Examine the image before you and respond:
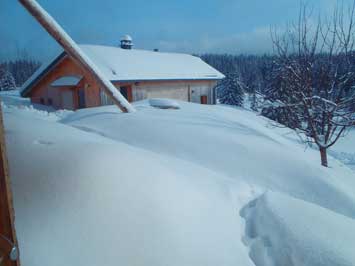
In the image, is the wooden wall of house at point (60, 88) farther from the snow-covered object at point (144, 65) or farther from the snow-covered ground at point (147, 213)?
the snow-covered ground at point (147, 213)

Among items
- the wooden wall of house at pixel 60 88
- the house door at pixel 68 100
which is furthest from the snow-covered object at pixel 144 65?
the house door at pixel 68 100

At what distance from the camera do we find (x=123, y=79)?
14258 mm

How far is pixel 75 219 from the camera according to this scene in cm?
151

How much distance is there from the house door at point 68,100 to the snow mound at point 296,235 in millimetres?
14960

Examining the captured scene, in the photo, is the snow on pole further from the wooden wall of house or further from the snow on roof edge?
the snow on roof edge

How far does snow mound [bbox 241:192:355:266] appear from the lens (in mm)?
1581

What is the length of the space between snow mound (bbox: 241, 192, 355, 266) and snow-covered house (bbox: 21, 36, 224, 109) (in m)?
12.5

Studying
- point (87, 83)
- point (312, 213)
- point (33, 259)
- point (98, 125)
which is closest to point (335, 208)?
point (312, 213)

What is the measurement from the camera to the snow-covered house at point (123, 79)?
1439 centimetres

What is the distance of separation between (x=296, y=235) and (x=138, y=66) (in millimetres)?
16347

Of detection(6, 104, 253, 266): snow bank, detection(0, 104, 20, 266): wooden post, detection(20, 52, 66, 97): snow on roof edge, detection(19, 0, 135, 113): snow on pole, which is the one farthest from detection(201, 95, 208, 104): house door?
detection(0, 104, 20, 266): wooden post

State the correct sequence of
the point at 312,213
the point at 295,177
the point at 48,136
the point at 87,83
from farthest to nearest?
the point at 87,83 < the point at 295,177 < the point at 48,136 < the point at 312,213

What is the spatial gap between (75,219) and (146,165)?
32.9 inches

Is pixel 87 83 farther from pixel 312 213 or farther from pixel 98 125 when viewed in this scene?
pixel 312 213
